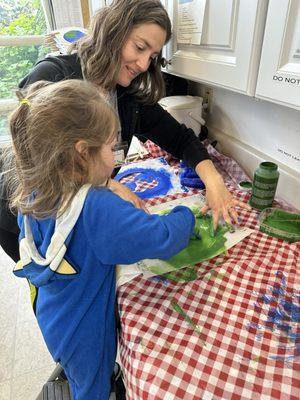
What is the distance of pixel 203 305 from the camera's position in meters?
0.61

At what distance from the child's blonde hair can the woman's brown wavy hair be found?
285 mm

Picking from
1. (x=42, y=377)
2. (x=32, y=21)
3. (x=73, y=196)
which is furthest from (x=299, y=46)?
(x=32, y=21)

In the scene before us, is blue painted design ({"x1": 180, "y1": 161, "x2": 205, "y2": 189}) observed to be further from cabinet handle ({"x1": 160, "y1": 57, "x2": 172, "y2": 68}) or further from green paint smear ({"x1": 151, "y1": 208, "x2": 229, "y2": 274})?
cabinet handle ({"x1": 160, "y1": 57, "x2": 172, "y2": 68})

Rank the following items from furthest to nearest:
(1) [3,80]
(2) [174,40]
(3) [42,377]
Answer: (1) [3,80], (3) [42,377], (2) [174,40]

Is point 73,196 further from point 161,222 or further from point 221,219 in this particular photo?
point 221,219

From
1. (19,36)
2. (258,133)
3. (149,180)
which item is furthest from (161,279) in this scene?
(19,36)

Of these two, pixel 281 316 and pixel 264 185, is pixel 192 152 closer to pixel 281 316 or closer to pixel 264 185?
pixel 264 185

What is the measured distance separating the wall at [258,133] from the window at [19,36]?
1.65m

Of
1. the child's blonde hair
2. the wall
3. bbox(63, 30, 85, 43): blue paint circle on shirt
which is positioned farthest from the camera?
bbox(63, 30, 85, 43): blue paint circle on shirt

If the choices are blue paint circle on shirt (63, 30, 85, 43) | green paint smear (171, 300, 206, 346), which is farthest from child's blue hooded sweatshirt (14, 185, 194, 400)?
blue paint circle on shirt (63, 30, 85, 43)

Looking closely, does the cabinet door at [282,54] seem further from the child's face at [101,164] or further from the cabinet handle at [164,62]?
the cabinet handle at [164,62]

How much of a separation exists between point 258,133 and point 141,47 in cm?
49

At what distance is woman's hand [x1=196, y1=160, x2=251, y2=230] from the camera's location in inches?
32.6

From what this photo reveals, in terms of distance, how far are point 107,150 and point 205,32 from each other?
0.46 m
